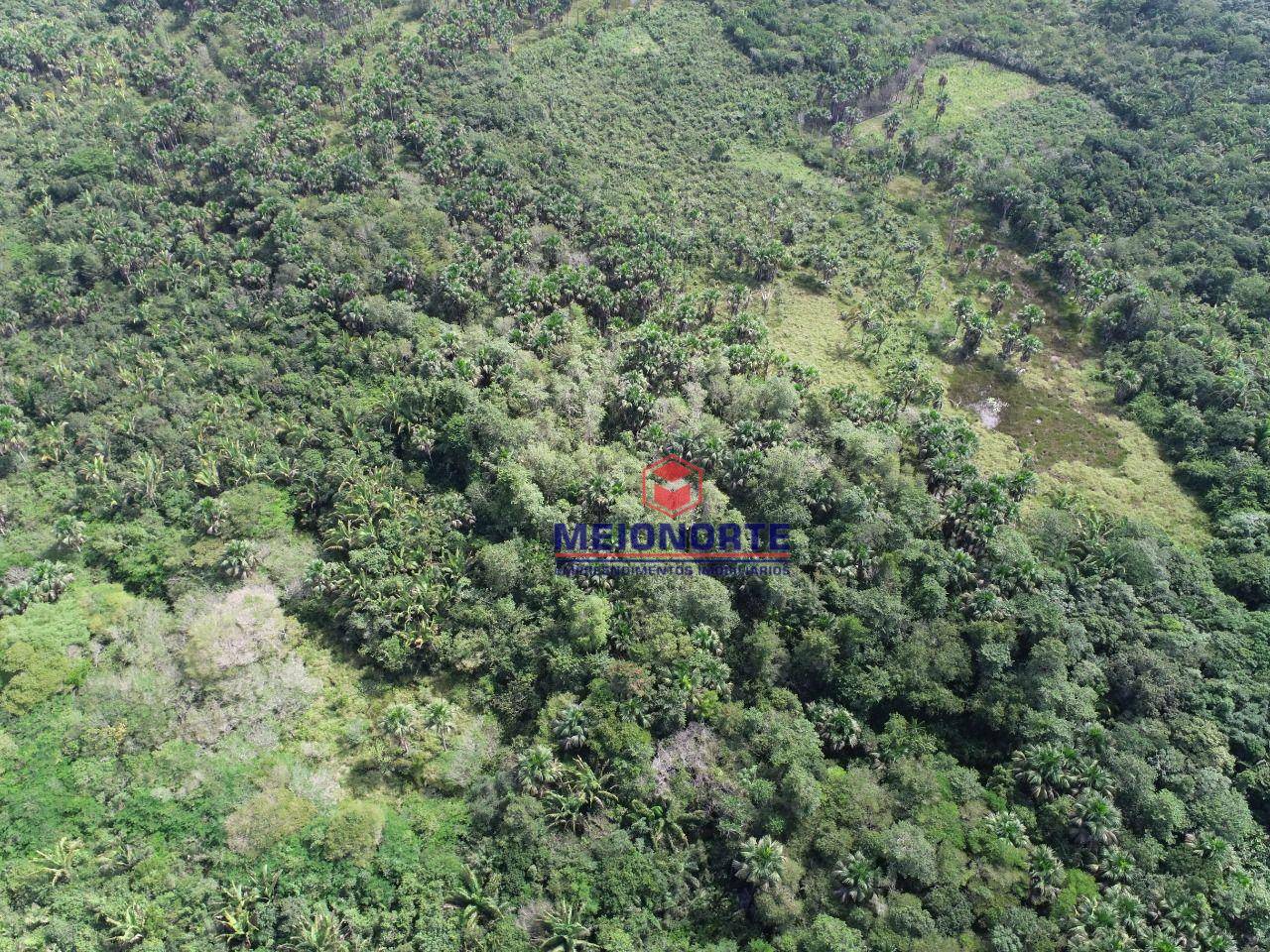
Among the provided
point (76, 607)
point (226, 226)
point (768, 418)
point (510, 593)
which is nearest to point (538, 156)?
point (226, 226)

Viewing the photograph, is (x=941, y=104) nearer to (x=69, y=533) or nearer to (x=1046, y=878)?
(x=1046, y=878)

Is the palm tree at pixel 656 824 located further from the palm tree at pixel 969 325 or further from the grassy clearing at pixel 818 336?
the palm tree at pixel 969 325

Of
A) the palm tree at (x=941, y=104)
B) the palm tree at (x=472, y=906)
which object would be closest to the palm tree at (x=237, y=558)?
the palm tree at (x=472, y=906)

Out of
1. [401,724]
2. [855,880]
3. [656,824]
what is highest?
[855,880]

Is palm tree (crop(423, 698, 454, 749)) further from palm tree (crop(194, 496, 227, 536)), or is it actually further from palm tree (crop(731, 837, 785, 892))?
palm tree (crop(194, 496, 227, 536))

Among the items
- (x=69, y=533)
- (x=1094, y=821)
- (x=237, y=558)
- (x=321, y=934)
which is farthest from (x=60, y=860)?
(x=1094, y=821)

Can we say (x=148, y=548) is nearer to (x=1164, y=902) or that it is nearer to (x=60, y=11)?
(x=1164, y=902)

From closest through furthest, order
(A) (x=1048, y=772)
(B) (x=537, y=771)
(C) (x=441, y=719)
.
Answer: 1. (B) (x=537, y=771)
2. (A) (x=1048, y=772)
3. (C) (x=441, y=719)
